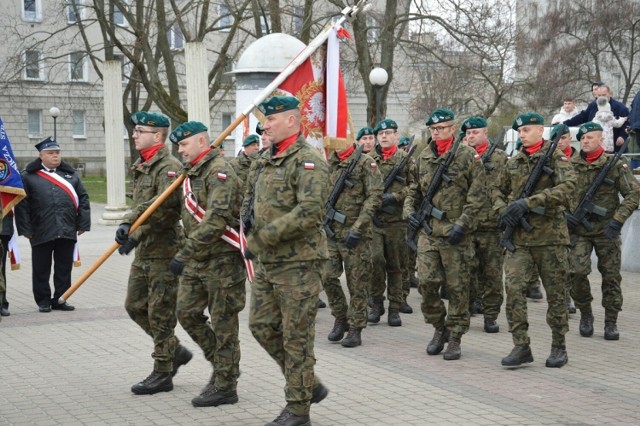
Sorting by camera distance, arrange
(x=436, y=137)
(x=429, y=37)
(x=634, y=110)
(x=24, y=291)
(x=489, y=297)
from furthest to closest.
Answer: (x=429, y=37)
(x=634, y=110)
(x=24, y=291)
(x=489, y=297)
(x=436, y=137)

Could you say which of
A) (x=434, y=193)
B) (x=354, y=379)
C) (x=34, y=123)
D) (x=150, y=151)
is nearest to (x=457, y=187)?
(x=434, y=193)

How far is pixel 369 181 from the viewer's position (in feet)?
32.4

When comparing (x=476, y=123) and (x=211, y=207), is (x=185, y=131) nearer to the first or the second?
(x=211, y=207)

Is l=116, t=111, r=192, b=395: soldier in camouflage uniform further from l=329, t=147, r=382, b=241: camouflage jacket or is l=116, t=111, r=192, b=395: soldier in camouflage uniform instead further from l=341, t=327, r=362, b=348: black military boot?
l=329, t=147, r=382, b=241: camouflage jacket

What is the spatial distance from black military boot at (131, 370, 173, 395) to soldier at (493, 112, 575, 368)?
9.16 ft

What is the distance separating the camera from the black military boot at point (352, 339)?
9648 millimetres

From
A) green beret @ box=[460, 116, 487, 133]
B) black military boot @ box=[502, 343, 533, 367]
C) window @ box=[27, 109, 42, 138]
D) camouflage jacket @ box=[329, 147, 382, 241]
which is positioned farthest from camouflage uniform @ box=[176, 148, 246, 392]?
window @ box=[27, 109, 42, 138]

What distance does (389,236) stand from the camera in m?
11.6

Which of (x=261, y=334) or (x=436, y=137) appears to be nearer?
(x=261, y=334)

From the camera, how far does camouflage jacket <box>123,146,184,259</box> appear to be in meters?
7.59

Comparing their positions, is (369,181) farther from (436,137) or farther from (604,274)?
(604,274)

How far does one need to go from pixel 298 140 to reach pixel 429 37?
25.5 meters

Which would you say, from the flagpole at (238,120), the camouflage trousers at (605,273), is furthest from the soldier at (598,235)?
the flagpole at (238,120)

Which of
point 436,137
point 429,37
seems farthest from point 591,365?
point 429,37
